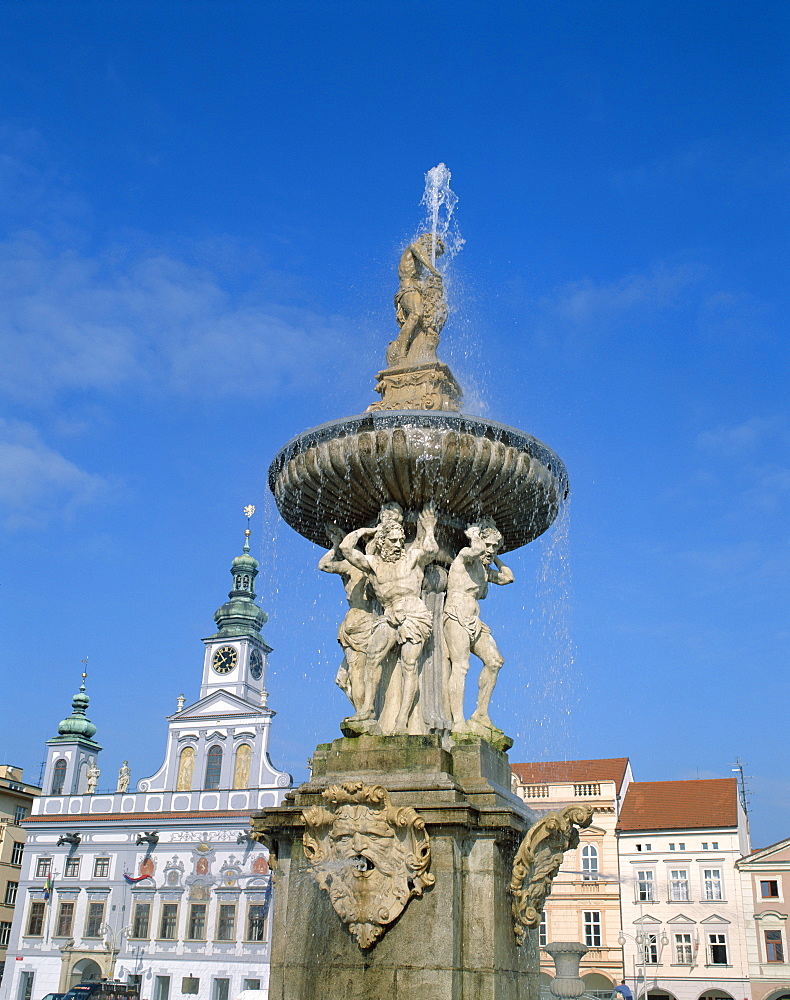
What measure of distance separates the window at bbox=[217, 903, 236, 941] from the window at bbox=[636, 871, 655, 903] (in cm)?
1769

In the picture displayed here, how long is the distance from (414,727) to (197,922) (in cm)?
4198

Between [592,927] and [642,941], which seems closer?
[642,941]

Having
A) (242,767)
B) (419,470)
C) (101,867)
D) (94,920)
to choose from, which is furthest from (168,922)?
(419,470)

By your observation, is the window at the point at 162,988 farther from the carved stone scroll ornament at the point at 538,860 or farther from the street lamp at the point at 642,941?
the carved stone scroll ornament at the point at 538,860

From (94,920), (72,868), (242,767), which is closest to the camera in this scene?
(94,920)

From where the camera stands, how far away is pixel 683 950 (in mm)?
37250

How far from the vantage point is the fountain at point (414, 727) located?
21.0 feet

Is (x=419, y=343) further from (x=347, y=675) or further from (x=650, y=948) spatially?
(x=650, y=948)

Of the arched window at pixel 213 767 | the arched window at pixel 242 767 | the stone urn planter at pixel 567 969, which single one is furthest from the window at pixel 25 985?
the stone urn planter at pixel 567 969

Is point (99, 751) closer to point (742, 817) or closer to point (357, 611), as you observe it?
point (742, 817)

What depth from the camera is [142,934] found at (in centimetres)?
4544

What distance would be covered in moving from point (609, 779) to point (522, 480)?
35.5 m

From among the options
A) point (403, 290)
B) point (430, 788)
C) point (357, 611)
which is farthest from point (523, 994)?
point (403, 290)

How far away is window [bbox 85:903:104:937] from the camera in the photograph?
46.5 meters
